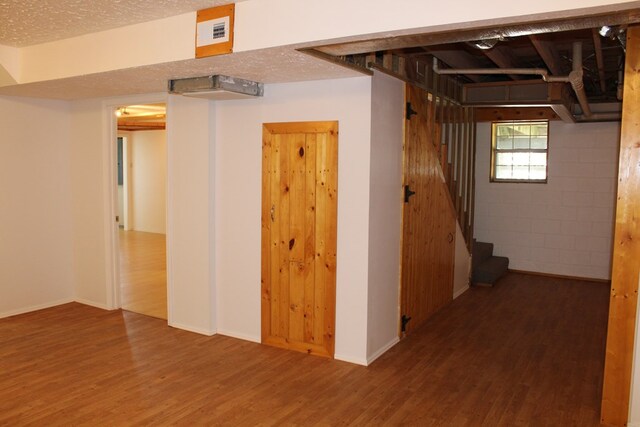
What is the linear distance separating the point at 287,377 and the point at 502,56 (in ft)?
10.7

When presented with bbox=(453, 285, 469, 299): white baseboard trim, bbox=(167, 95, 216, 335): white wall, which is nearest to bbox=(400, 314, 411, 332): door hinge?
bbox=(167, 95, 216, 335): white wall

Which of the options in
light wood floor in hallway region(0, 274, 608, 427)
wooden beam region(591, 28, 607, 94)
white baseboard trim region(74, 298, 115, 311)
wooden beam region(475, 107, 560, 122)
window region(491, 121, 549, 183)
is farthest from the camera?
window region(491, 121, 549, 183)

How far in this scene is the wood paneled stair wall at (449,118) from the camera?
13.0 ft

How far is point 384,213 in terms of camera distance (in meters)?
4.18

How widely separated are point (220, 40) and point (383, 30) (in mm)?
1035

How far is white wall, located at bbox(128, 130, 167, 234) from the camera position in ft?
36.9

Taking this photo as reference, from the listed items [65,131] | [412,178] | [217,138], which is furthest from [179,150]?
[412,178]

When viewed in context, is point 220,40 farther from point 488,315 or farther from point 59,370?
point 488,315

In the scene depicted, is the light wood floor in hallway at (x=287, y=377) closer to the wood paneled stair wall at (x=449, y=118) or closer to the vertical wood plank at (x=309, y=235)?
the vertical wood plank at (x=309, y=235)

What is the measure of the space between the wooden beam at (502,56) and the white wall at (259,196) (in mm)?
1261

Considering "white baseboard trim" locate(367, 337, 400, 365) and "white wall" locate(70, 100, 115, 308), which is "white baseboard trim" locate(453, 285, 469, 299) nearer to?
"white baseboard trim" locate(367, 337, 400, 365)

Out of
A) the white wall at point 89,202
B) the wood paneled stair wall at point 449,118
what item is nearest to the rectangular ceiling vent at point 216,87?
the wood paneled stair wall at point 449,118

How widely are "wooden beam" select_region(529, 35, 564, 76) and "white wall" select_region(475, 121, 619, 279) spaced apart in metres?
2.56

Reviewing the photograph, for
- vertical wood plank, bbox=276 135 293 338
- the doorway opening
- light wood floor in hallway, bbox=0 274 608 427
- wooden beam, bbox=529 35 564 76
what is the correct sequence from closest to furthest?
light wood floor in hallway, bbox=0 274 608 427 < wooden beam, bbox=529 35 564 76 < vertical wood plank, bbox=276 135 293 338 < the doorway opening
